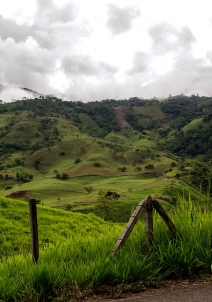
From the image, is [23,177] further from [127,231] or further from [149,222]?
[127,231]

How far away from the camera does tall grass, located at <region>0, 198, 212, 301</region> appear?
6.18 m

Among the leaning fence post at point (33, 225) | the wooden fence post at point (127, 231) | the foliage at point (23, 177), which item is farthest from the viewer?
the foliage at point (23, 177)

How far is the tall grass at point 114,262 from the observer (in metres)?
6.18

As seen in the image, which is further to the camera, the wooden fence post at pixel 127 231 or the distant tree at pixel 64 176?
the distant tree at pixel 64 176

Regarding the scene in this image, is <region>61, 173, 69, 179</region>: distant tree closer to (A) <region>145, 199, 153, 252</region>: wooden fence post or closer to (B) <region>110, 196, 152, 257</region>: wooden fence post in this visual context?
(A) <region>145, 199, 153, 252</region>: wooden fence post

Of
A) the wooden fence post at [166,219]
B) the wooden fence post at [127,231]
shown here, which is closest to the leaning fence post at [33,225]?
the wooden fence post at [127,231]

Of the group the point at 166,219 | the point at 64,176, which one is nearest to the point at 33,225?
the point at 166,219

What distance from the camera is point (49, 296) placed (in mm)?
5938

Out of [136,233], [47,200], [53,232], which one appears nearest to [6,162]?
[47,200]

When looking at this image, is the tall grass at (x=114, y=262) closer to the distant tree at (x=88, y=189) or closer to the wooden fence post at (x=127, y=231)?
the wooden fence post at (x=127, y=231)

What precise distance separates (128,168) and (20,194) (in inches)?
3167

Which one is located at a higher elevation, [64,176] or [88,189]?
[64,176]

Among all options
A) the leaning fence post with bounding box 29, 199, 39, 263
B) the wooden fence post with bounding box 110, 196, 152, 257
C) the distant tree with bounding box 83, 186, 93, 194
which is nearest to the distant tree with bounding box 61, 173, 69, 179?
the distant tree with bounding box 83, 186, 93, 194

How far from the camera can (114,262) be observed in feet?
22.5
